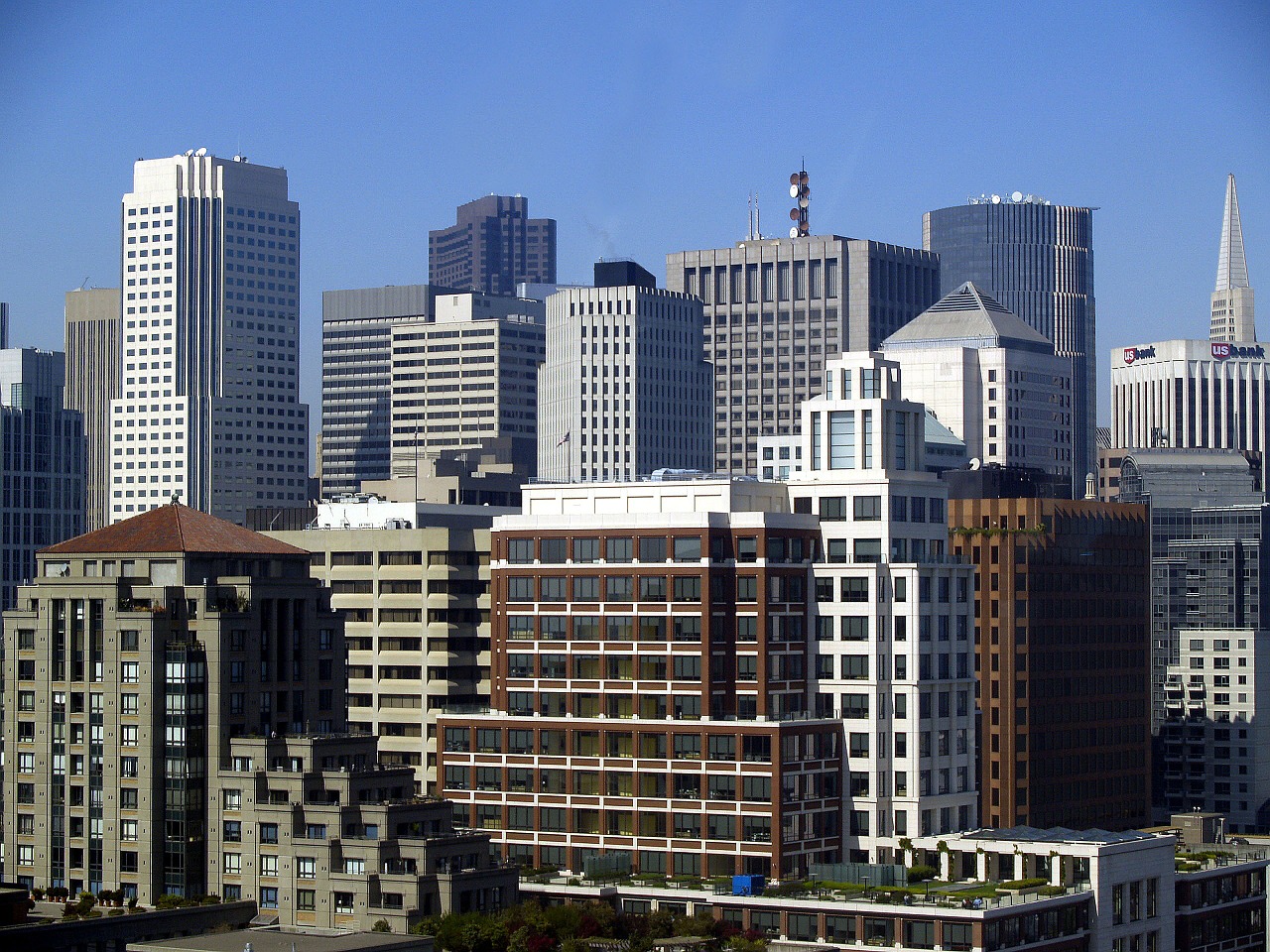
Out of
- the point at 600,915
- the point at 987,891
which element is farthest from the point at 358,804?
the point at 987,891

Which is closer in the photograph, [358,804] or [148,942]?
[148,942]

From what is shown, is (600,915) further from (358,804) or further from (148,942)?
(148,942)

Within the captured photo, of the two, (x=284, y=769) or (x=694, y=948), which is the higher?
(x=284, y=769)

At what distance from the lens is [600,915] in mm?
190750

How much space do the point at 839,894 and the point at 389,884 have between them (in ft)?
120

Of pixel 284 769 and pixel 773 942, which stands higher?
pixel 284 769

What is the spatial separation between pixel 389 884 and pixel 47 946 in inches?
1048

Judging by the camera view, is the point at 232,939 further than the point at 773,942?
No

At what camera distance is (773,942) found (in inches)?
7480

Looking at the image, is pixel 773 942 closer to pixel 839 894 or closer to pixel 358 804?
pixel 839 894

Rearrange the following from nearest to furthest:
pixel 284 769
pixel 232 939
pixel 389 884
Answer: pixel 232 939, pixel 389 884, pixel 284 769

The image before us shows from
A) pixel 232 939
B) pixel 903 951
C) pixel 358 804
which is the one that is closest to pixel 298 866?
pixel 358 804

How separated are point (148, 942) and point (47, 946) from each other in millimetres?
7472

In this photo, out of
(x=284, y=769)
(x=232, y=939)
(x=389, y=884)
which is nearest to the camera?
(x=232, y=939)
